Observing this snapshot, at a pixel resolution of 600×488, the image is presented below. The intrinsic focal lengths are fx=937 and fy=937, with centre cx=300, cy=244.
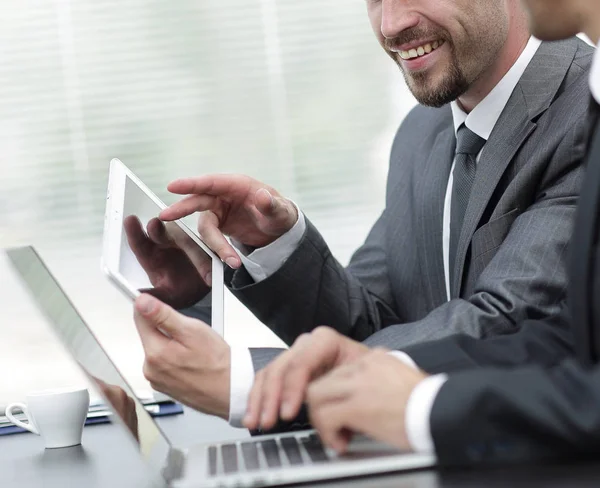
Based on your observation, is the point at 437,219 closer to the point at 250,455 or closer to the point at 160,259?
the point at 160,259

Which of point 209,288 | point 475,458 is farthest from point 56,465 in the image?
point 475,458

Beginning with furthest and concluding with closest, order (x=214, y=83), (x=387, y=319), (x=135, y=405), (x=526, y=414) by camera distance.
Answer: (x=214, y=83)
(x=387, y=319)
(x=135, y=405)
(x=526, y=414)

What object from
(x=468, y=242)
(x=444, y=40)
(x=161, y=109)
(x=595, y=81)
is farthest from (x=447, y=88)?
(x=161, y=109)

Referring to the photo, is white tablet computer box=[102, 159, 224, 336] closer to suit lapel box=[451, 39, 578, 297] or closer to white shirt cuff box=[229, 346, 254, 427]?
white shirt cuff box=[229, 346, 254, 427]

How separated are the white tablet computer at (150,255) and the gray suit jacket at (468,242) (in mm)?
126

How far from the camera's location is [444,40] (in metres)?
1.84

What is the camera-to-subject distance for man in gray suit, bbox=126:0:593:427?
1.29 meters

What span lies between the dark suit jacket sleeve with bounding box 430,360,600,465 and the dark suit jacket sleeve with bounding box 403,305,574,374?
10.7 inches

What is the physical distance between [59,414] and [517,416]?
2.85ft

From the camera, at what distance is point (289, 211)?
1613 mm

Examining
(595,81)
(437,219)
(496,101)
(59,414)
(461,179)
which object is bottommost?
(59,414)

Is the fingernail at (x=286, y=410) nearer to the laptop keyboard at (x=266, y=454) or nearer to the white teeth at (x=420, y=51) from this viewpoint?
Result: the laptop keyboard at (x=266, y=454)

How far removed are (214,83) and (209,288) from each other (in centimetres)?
209

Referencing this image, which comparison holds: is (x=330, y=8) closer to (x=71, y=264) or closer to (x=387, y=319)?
(x=71, y=264)
